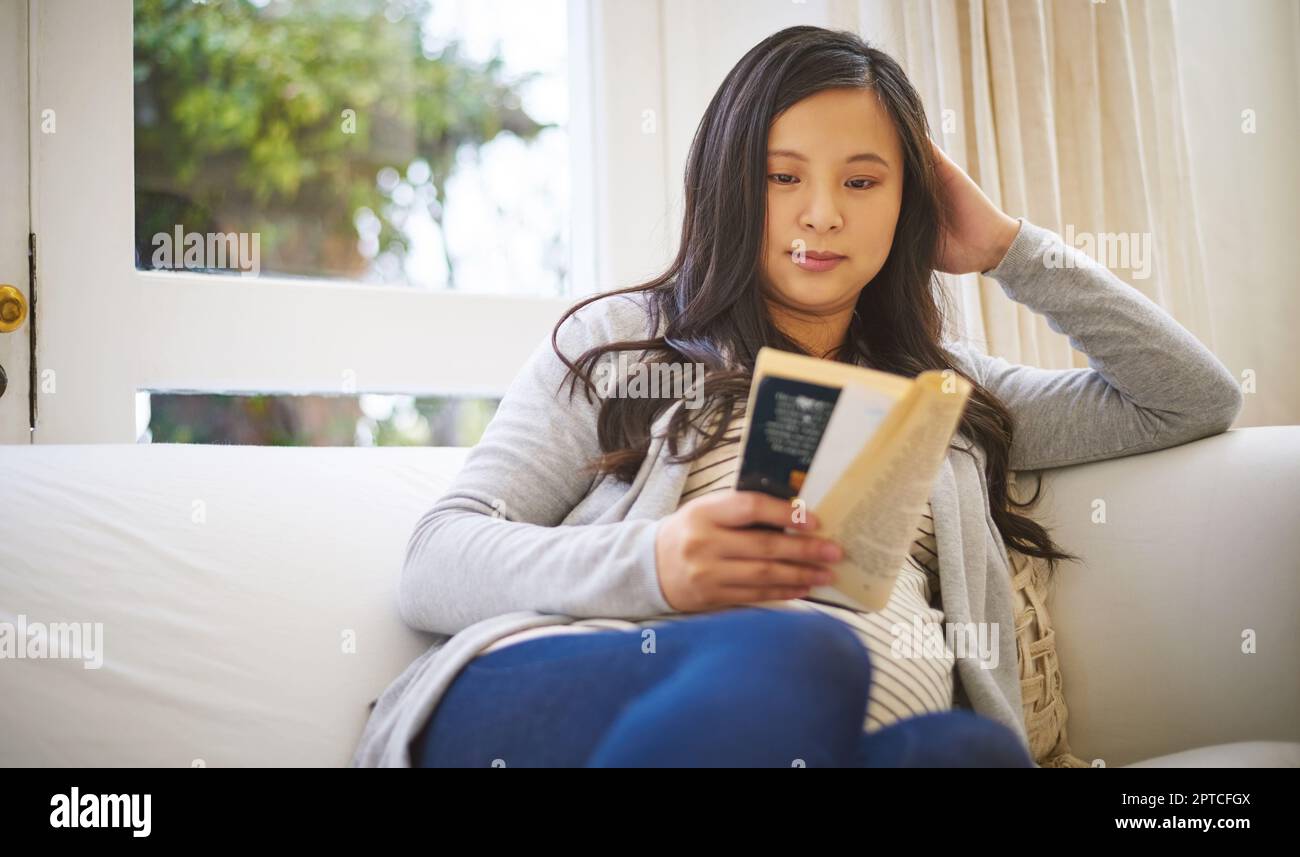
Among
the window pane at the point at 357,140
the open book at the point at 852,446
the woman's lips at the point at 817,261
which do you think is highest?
the window pane at the point at 357,140

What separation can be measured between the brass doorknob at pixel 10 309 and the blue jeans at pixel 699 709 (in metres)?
1.03

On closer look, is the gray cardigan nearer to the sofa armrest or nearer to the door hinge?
the sofa armrest

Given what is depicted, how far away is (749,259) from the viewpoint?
121cm

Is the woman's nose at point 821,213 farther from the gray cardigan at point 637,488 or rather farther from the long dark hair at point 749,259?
the gray cardigan at point 637,488

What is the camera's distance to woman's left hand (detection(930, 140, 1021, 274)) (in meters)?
1.32

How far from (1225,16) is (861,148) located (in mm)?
1612

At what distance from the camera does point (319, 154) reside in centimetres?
176

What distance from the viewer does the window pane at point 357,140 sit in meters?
1.63

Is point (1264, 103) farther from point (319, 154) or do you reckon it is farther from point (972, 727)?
point (972, 727)

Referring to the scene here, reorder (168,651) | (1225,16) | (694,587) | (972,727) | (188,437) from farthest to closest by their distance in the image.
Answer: (1225,16) < (188,437) < (168,651) < (694,587) < (972,727)

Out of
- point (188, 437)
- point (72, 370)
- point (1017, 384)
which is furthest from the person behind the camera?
point (188, 437)

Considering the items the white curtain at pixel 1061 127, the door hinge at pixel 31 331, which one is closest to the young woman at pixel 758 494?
the white curtain at pixel 1061 127

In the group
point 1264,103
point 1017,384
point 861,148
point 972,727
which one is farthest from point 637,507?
point 1264,103
